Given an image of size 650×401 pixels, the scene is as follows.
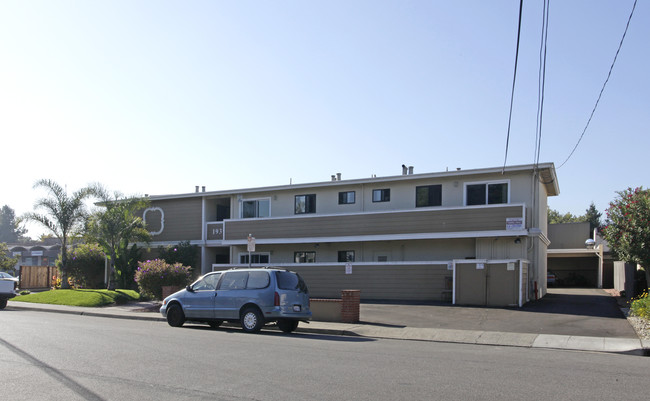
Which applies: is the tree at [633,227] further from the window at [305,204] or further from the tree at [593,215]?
the tree at [593,215]

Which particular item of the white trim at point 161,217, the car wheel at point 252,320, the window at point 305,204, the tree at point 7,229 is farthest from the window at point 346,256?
the tree at point 7,229

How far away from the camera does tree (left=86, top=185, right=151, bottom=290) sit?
2959 centimetres

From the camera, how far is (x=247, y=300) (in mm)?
16016

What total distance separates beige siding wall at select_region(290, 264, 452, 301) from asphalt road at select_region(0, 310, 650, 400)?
37.3 feet

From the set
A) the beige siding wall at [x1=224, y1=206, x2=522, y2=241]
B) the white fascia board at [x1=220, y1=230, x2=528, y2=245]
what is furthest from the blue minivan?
the beige siding wall at [x1=224, y1=206, x2=522, y2=241]

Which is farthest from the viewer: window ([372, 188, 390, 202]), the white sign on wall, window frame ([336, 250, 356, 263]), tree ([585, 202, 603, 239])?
tree ([585, 202, 603, 239])

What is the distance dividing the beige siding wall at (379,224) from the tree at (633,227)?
361cm

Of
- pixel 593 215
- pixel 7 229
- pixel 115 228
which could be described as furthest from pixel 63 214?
pixel 7 229

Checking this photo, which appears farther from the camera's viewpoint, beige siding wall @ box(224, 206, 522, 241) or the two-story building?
beige siding wall @ box(224, 206, 522, 241)

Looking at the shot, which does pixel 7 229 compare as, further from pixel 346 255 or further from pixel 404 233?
pixel 404 233

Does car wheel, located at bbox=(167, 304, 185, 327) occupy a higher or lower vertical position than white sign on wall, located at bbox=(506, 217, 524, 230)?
lower

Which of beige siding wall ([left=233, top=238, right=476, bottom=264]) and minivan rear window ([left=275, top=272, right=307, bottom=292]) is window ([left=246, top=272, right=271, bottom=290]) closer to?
minivan rear window ([left=275, top=272, right=307, bottom=292])

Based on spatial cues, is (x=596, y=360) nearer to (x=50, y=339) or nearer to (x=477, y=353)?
(x=477, y=353)

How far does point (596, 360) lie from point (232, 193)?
23.9 meters
